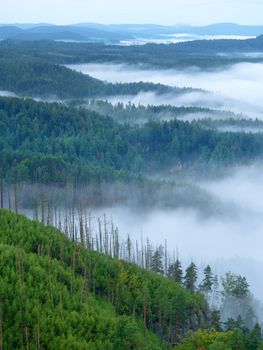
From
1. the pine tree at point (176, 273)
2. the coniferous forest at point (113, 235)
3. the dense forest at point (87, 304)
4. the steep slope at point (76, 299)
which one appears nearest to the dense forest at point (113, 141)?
the coniferous forest at point (113, 235)

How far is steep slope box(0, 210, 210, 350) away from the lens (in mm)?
50125

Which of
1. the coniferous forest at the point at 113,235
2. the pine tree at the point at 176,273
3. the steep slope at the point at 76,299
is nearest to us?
the steep slope at the point at 76,299

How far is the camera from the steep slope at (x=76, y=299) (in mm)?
50125

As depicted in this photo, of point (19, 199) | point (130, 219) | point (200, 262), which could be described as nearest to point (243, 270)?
point (200, 262)

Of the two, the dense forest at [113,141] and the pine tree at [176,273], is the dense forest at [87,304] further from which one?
the dense forest at [113,141]

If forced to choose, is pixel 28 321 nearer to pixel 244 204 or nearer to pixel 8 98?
pixel 244 204

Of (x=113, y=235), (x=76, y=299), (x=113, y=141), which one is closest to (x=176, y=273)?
(x=113, y=235)

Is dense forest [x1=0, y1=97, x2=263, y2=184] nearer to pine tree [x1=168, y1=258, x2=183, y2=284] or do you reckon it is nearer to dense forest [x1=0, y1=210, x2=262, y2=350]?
pine tree [x1=168, y1=258, x2=183, y2=284]

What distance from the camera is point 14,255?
59.8 meters

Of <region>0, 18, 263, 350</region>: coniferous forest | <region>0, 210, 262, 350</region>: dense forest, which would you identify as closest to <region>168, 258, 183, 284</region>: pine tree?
<region>0, 18, 263, 350</region>: coniferous forest

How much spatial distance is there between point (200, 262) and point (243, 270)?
24.2 feet

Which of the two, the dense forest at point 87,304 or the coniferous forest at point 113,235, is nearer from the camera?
the dense forest at point 87,304

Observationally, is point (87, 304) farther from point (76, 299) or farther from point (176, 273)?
point (176, 273)

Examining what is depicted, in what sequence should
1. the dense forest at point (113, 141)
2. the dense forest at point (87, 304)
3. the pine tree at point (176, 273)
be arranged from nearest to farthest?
the dense forest at point (87, 304), the pine tree at point (176, 273), the dense forest at point (113, 141)
